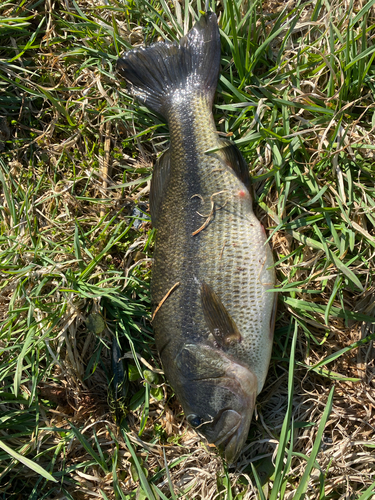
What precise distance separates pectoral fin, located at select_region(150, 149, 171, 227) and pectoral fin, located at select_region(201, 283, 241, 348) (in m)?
0.73

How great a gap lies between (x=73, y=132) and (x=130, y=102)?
0.65m

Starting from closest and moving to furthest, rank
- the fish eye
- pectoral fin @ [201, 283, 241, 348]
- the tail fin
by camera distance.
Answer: pectoral fin @ [201, 283, 241, 348], the fish eye, the tail fin

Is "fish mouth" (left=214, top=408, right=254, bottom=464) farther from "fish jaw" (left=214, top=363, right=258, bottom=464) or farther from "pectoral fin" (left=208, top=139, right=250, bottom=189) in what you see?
"pectoral fin" (left=208, top=139, right=250, bottom=189)

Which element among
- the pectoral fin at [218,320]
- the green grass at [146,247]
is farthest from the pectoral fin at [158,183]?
the pectoral fin at [218,320]

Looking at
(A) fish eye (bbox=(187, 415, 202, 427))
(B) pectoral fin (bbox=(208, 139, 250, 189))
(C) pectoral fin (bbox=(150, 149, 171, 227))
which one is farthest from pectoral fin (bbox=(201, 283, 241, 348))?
(B) pectoral fin (bbox=(208, 139, 250, 189))

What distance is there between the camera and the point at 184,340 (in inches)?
110

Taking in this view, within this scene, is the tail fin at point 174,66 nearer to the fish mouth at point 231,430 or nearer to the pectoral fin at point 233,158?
the pectoral fin at point 233,158

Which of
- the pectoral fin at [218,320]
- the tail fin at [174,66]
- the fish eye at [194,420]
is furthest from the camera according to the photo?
the tail fin at [174,66]

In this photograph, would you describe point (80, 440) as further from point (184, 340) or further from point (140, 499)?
point (184, 340)

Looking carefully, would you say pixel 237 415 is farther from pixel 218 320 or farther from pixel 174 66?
pixel 174 66

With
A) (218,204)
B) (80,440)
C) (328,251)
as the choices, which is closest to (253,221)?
(218,204)

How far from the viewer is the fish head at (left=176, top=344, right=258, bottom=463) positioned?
272 cm

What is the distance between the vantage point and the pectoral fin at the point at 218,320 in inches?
107

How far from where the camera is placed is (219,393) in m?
2.73
